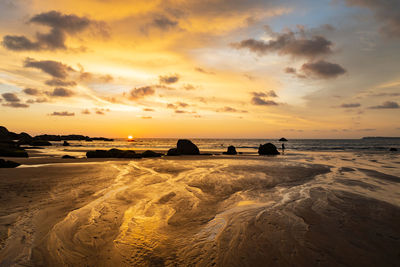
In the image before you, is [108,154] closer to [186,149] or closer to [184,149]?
[184,149]

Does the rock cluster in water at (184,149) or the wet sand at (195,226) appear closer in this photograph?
the wet sand at (195,226)

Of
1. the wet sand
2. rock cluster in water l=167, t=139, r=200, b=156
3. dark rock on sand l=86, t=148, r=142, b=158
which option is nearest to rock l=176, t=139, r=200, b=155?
rock cluster in water l=167, t=139, r=200, b=156

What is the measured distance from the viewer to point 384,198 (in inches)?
353

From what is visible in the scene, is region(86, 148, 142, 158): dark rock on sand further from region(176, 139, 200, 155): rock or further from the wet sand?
the wet sand

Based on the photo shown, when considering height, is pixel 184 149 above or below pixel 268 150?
above

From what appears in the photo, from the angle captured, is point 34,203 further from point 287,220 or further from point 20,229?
point 287,220

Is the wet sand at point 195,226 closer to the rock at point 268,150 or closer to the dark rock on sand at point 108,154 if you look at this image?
the dark rock on sand at point 108,154

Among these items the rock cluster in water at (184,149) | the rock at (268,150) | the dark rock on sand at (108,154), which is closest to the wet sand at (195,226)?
the dark rock on sand at (108,154)

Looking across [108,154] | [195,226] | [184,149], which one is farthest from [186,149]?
[195,226]

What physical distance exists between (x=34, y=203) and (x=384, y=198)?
1361cm

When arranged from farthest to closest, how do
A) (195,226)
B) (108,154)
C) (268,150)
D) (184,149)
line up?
1. (268,150)
2. (184,149)
3. (108,154)
4. (195,226)

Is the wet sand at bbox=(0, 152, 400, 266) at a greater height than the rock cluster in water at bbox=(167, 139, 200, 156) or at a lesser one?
lesser

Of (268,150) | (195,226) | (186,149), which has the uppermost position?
(186,149)

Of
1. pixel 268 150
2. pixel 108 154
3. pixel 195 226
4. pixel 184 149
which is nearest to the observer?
pixel 195 226
